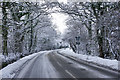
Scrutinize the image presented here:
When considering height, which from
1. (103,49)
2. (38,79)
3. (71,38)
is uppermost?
(71,38)

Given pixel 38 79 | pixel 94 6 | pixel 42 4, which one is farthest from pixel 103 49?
pixel 38 79

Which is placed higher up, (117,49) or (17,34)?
(17,34)

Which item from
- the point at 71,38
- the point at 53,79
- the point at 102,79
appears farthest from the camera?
the point at 71,38

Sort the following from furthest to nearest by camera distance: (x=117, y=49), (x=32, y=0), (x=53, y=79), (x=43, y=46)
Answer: (x=43, y=46) < (x=32, y=0) < (x=117, y=49) < (x=53, y=79)

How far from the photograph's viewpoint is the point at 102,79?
7.76 m

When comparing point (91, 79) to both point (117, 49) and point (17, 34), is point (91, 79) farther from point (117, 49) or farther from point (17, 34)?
point (17, 34)

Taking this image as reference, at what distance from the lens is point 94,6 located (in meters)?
18.6

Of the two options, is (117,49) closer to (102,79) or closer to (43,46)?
(102,79)

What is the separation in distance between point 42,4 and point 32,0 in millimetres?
1890

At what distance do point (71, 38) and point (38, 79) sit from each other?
3045cm

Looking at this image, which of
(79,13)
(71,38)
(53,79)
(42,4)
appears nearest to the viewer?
(53,79)

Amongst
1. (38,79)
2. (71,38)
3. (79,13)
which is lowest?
(38,79)

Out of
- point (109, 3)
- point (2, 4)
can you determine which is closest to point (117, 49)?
point (109, 3)

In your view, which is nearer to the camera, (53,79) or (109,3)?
(53,79)
